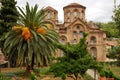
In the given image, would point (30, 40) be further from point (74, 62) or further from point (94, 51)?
point (94, 51)

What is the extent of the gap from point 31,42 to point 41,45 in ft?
3.77

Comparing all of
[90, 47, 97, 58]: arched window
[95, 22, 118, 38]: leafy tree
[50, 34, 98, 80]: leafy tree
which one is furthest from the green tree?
[90, 47, 97, 58]: arched window

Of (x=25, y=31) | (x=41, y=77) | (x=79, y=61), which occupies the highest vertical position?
(x=25, y=31)

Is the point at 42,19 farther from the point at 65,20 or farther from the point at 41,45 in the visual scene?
the point at 65,20

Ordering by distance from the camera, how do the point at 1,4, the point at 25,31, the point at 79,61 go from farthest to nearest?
the point at 1,4 < the point at 25,31 < the point at 79,61

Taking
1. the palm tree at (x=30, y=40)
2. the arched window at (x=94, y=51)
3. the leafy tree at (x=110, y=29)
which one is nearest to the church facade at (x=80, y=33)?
the arched window at (x=94, y=51)

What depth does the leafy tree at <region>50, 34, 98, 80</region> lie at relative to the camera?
21.2m

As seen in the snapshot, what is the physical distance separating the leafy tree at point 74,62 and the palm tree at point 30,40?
9655mm

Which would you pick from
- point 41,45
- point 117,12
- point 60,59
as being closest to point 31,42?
point 41,45

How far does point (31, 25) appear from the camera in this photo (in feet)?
105

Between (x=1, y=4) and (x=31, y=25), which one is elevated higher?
(x=1, y=4)

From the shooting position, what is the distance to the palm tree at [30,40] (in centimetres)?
3135

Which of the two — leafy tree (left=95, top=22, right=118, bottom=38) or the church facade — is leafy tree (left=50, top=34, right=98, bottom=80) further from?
the church facade

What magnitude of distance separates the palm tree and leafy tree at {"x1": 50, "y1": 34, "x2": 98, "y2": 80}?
965cm
